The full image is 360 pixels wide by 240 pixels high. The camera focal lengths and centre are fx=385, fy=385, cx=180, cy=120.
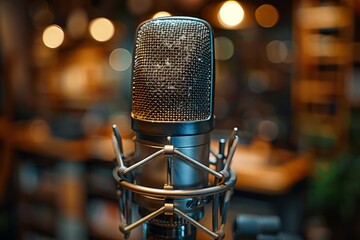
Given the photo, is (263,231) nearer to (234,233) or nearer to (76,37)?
(234,233)

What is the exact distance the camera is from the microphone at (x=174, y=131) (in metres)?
0.47

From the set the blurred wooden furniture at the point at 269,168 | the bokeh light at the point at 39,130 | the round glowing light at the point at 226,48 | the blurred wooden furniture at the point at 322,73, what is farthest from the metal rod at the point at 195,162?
the round glowing light at the point at 226,48

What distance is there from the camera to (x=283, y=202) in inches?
91.2

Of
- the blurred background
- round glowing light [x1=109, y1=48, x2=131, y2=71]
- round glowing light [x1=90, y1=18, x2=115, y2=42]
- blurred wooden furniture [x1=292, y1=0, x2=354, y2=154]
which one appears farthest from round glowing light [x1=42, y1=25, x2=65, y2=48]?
blurred wooden furniture [x1=292, y1=0, x2=354, y2=154]

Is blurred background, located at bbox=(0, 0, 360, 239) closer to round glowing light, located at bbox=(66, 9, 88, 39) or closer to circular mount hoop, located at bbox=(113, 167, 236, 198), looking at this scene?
round glowing light, located at bbox=(66, 9, 88, 39)

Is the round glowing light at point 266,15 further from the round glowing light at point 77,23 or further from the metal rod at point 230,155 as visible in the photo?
the metal rod at point 230,155

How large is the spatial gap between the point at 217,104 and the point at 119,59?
7.84ft

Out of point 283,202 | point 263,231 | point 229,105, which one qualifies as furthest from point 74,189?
point 263,231

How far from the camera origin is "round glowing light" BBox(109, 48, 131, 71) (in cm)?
440

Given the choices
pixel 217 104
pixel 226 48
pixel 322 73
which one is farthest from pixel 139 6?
pixel 322 73

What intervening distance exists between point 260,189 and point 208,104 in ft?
6.22

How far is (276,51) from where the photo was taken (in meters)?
4.63

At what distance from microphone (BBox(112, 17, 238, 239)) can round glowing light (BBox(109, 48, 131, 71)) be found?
3932 mm

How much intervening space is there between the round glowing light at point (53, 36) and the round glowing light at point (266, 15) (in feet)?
7.04
